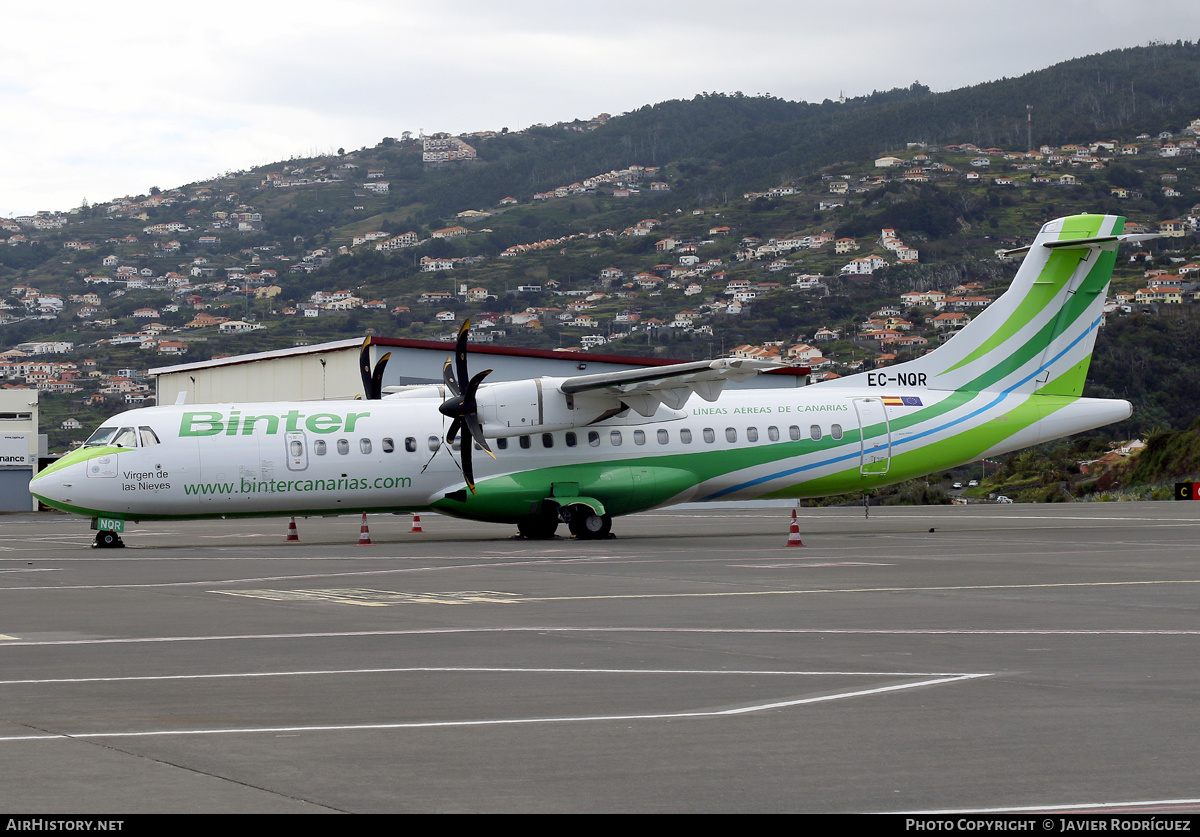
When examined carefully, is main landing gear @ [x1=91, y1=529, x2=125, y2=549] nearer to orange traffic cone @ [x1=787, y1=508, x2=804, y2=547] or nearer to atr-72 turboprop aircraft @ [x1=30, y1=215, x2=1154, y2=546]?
atr-72 turboprop aircraft @ [x1=30, y1=215, x2=1154, y2=546]

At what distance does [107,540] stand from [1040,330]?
21.3 metres

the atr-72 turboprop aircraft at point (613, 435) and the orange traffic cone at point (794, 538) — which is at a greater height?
the atr-72 turboprop aircraft at point (613, 435)

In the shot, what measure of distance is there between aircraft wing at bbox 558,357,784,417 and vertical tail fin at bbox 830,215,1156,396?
545cm

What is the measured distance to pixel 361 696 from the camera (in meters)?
8.49

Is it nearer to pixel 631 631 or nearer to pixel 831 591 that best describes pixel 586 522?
pixel 831 591

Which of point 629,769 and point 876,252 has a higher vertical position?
point 876,252

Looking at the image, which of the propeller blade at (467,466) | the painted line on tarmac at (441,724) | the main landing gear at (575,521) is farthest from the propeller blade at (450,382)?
the painted line on tarmac at (441,724)

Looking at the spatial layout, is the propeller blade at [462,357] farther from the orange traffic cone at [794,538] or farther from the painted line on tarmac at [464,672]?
the painted line on tarmac at [464,672]

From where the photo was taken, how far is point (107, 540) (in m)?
26.0

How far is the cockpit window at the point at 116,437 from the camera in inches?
998

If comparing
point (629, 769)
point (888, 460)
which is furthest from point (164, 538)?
point (629, 769)

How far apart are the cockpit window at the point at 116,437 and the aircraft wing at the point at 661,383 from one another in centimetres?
874

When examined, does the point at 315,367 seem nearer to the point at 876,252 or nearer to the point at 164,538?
the point at 164,538
